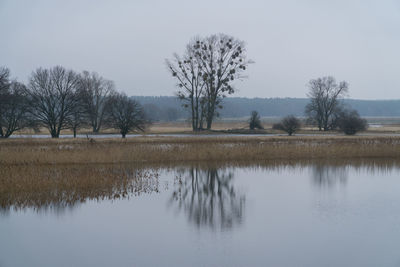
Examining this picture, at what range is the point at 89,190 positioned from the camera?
15.9 m

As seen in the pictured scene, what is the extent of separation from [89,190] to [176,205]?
142 inches

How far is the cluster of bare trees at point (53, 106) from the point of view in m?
41.6

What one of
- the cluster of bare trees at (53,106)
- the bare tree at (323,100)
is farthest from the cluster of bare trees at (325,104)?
the cluster of bare trees at (53,106)

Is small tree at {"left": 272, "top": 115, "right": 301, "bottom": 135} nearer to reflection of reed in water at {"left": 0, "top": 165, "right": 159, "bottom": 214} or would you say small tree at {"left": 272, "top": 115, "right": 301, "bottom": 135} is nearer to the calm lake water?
the calm lake water

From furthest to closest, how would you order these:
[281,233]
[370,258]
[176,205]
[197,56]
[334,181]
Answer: [197,56]
[334,181]
[176,205]
[281,233]
[370,258]

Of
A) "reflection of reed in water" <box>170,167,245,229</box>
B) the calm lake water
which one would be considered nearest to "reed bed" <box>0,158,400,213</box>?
the calm lake water

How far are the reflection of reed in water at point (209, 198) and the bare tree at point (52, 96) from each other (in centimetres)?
2632

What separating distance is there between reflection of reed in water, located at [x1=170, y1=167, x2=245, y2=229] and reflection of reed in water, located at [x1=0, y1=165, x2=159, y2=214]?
145cm

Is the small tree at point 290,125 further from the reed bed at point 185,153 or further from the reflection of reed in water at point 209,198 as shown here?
the reflection of reed in water at point 209,198

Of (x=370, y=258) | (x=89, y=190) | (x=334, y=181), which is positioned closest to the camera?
(x=370, y=258)

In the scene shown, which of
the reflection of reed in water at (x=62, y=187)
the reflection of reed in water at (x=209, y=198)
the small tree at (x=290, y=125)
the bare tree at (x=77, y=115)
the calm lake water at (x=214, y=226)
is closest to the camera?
the calm lake water at (x=214, y=226)

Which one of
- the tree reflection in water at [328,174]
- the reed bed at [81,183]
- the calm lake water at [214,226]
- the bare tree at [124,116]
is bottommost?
the calm lake water at [214,226]

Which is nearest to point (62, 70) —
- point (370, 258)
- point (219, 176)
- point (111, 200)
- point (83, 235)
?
point (219, 176)

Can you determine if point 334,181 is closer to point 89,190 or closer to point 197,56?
point 89,190
